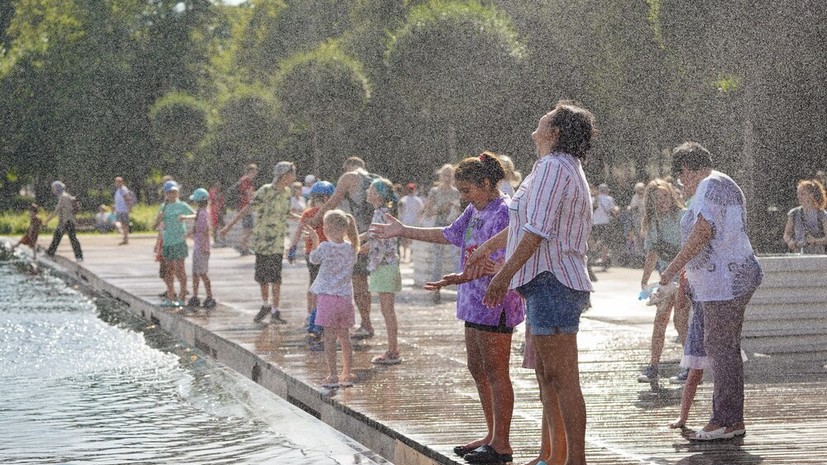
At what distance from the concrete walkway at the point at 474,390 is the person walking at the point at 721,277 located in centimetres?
22

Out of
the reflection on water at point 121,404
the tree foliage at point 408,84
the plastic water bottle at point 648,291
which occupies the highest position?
the tree foliage at point 408,84

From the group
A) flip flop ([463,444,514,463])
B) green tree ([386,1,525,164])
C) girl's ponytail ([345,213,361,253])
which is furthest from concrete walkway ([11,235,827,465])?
green tree ([386,1,525,164])

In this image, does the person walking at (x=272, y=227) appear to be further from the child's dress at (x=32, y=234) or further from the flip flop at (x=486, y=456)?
the child's dress at (x=32, y=234)

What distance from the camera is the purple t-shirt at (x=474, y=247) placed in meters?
7.54

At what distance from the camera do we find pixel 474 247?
25.4 ft

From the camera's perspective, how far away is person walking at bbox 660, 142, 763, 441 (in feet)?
26.2

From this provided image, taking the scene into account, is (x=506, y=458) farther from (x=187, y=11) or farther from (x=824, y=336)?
(x=187, y=11)

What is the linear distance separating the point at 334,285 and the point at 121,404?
1.79 metres

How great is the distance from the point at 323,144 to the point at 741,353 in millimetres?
44316

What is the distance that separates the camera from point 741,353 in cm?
826

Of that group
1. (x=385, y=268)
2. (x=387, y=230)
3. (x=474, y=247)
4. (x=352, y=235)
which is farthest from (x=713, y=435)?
(x=385, y=268)

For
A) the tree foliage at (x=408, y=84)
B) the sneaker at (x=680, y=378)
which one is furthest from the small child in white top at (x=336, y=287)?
the tree foliage at (x=408, y=84)

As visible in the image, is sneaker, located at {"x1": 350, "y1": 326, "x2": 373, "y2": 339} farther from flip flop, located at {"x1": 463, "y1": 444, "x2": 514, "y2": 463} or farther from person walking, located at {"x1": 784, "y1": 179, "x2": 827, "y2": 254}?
flip flop, located at {"x1": 463, "y1": 444, "x2": 514, "y2": 463}

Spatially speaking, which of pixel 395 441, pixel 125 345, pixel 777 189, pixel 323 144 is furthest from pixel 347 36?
pixel 395 441
